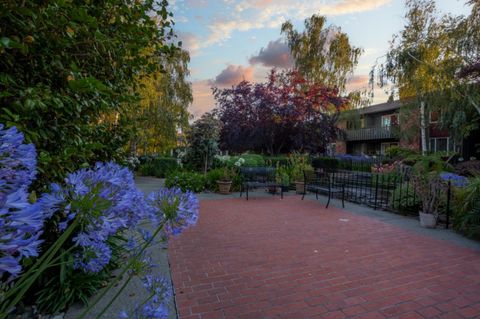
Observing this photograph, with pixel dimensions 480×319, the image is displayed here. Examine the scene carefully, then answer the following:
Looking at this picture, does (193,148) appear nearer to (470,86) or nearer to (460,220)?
(460,220)

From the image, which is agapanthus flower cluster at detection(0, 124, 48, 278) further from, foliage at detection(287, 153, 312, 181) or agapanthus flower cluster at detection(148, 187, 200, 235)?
foliage at detection(287, 153, 312, 181)

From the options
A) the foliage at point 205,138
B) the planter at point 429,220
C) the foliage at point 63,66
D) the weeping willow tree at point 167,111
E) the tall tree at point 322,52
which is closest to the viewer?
the foliage at point 63,66

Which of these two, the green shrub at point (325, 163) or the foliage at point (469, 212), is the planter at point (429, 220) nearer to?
the foliage at point (469, 212)

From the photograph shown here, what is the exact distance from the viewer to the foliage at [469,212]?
454cm

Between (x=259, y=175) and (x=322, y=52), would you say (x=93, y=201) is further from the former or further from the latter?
(x=322, y=52)

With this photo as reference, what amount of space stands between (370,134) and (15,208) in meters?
28.7

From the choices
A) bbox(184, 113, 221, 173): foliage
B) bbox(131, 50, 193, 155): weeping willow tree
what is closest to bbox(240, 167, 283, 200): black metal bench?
bbox(184, 113, 221, 173): foliage

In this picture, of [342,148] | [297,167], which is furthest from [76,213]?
[342,148]

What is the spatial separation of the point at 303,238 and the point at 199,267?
6.48 feet

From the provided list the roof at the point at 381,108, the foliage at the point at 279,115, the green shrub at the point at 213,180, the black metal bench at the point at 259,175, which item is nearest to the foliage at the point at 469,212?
the black metal bench at the point at 259,175

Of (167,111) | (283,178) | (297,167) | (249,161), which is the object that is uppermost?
(167,111)

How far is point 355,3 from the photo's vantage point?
7.61 metres

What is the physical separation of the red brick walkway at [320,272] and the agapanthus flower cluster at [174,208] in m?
1.72

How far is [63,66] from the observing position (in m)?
1.74
